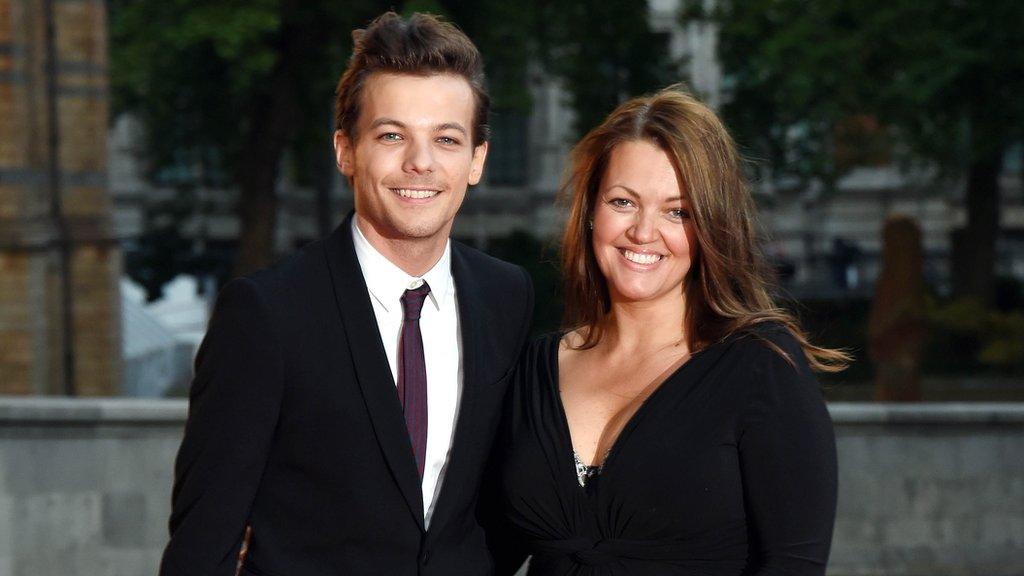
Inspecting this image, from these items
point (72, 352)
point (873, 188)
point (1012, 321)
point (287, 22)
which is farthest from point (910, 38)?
point (873, 188)

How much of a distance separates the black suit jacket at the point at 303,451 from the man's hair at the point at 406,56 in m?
0.40

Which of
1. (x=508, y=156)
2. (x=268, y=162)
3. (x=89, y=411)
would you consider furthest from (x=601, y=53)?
(x=508, y=156)

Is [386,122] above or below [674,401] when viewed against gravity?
above

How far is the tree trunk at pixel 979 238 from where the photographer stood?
67.0ft

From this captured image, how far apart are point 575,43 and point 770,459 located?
16320 mm

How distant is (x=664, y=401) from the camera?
9.96 feet

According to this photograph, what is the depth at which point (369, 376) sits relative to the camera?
118 inches

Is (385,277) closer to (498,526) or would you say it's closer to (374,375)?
(374,375)

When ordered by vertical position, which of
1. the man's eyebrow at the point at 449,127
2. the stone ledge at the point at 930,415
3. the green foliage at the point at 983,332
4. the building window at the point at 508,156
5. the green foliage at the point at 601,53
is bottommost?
the green foliage at the point at 983,332

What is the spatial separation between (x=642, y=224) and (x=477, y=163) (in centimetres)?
47

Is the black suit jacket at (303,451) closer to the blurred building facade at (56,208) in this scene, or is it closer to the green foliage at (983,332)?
the blurred building facade at (56,208)

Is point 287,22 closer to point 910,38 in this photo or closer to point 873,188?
point 910,38

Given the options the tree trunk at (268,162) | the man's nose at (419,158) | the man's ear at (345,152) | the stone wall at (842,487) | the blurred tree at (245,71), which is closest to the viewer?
the man's nose at (419,158)

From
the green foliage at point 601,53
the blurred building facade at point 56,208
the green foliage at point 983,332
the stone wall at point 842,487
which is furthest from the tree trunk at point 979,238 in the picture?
the stone wall at point 842,487
